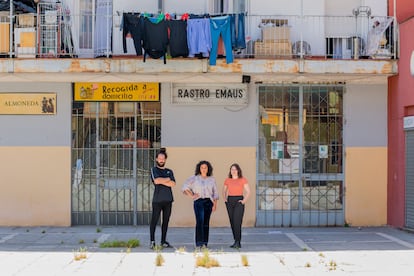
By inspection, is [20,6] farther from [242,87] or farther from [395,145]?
[395,145]

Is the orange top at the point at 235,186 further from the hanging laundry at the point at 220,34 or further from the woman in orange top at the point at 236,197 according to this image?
the hanging laundry at the point at 220,34

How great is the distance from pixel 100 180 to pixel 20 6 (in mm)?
4663

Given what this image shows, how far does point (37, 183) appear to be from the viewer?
1442 cm

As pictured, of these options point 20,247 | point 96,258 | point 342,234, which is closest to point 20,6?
point 20,247

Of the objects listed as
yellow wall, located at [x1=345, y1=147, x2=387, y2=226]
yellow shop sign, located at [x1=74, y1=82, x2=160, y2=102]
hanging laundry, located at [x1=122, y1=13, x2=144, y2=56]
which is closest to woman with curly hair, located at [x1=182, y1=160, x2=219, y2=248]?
hanging laundry, located at [x1=122, y1=13, x2=144, y2=56]

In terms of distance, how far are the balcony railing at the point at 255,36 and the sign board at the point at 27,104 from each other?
3.52 feet

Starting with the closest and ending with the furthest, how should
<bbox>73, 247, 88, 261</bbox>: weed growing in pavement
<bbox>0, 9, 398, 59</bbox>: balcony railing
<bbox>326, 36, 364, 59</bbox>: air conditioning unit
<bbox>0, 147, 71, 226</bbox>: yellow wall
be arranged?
<bbox>73, 247, 88, 261</bbox>: weed growing in pavement → <bbox>0, 9, 398, 59</bbox>: balcony railing → <bbox>0, 147, 71, 226</bbox>: yellow wall → <bbox>326, 36, 364, 59</bbox>: air conditioning unit

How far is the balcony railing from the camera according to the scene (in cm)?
1380

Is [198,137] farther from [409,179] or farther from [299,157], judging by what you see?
[409,179]

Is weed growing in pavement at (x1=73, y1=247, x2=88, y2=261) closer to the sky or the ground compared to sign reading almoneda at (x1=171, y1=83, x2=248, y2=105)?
closer to the ground

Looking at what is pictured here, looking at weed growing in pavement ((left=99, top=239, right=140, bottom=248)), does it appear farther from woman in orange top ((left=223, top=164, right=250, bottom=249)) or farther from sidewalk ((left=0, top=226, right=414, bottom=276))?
woman in orange top ((left=223, top=164, right=250, bottom=249))

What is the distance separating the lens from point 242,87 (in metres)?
14.5

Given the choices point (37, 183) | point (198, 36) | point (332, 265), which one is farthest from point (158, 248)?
point (198, 36)

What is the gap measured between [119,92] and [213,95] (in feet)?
7.35
